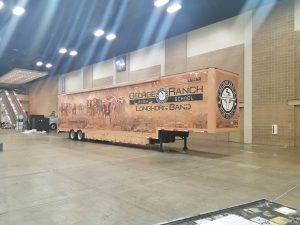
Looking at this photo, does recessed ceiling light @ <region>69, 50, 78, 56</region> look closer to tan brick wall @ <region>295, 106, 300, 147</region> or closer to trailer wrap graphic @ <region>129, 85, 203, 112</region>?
trailer wrap graphic @ <region>129, 85, 203, 112</region>

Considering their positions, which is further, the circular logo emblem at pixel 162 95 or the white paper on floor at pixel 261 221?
the circular logo emblem at pixel 162 95

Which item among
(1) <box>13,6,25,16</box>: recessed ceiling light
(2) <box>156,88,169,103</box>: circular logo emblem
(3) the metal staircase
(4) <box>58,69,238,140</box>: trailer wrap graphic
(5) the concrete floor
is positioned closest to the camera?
(5) the concrete floor

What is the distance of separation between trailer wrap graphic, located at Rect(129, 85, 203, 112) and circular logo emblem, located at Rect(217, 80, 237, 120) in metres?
0.77

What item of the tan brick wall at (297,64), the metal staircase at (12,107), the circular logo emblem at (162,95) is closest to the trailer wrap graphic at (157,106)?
the circular logo emblem at (162,95)

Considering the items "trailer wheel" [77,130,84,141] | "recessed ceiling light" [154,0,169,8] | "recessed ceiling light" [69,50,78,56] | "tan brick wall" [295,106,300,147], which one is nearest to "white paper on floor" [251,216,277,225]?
"tan brick wall" [295,106,300,147]

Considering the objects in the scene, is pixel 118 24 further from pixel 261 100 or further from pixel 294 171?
pixel 294 171

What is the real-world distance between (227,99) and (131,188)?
6022 millimetres

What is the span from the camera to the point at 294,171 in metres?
7.25

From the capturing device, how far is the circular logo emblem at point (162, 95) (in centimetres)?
1083

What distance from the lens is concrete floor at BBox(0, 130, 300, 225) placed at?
4.01 m

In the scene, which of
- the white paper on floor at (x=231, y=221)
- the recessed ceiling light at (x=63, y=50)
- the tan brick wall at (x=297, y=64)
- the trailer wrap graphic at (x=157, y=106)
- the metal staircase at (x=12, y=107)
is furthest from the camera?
the metal staircase at (x=12, y=107)

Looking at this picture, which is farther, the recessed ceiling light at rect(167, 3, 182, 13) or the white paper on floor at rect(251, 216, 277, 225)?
the recessed ceiling light at rect(167, 3, 182, 13)

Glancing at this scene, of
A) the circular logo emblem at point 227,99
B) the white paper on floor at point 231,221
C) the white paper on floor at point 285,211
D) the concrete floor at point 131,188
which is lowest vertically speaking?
the concrete floor at point 131,188

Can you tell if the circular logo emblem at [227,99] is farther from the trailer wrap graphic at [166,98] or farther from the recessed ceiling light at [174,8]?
the recessed ceiling light at [174,8]
